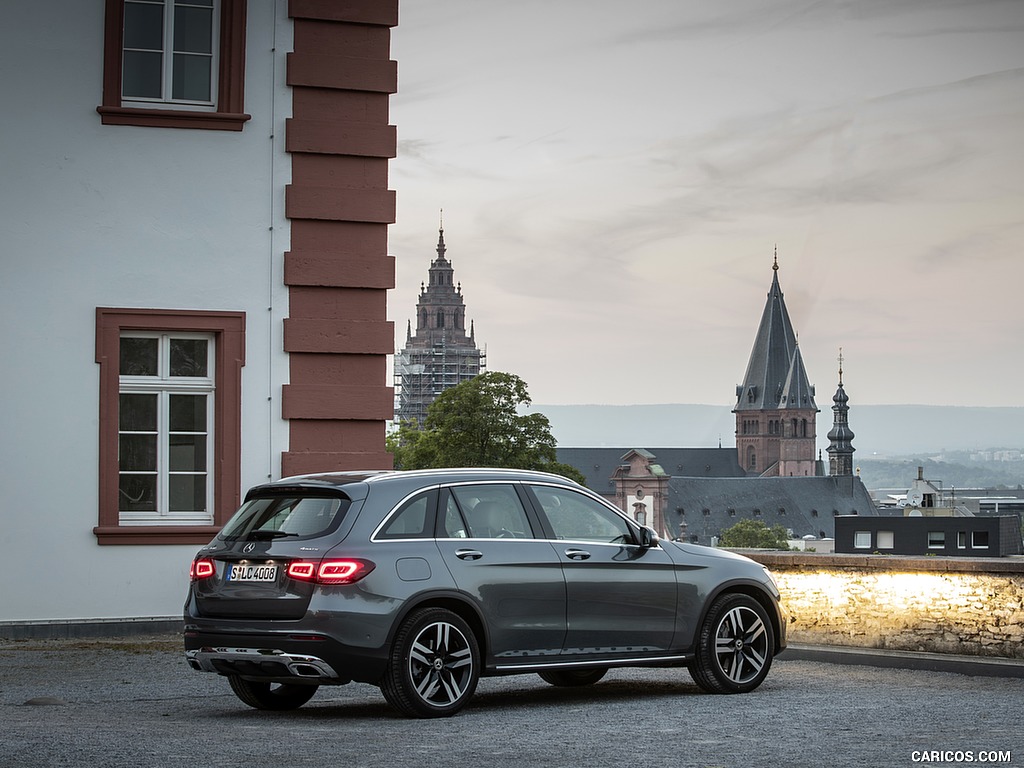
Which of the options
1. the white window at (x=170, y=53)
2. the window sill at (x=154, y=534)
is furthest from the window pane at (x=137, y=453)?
the white window at (x=170, y=53)

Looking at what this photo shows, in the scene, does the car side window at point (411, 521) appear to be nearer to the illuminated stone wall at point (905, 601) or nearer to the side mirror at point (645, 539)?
the side mirror at point (645, 539)

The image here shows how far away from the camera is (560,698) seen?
1073cm

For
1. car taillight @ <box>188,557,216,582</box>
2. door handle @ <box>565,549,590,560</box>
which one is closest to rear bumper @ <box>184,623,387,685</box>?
car taillight @ <box>188,557,216,582</box>

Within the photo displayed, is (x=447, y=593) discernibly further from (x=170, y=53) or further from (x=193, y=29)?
(x=193, y=29)

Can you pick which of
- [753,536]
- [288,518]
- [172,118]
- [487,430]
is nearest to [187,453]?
[172,118]

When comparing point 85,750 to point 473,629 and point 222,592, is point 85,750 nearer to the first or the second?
point 222,592

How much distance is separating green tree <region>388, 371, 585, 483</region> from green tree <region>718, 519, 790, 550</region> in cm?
9257

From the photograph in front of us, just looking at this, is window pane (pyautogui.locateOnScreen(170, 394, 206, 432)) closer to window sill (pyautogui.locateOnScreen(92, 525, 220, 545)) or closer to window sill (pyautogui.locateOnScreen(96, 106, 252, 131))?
window sill (pyautogui.locateOnScreen(92, 525, 220, 545))

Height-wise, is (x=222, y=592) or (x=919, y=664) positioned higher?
(x=222, y=592)

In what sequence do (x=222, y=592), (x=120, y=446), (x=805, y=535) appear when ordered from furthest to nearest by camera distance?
(x=805, y=535)
(x=120, y=446)
(x=222, y=592)

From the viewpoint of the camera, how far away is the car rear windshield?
9398mm

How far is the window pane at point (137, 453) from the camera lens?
14.4m

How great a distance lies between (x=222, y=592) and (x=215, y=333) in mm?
5620

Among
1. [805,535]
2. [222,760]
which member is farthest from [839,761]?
[805,535]
